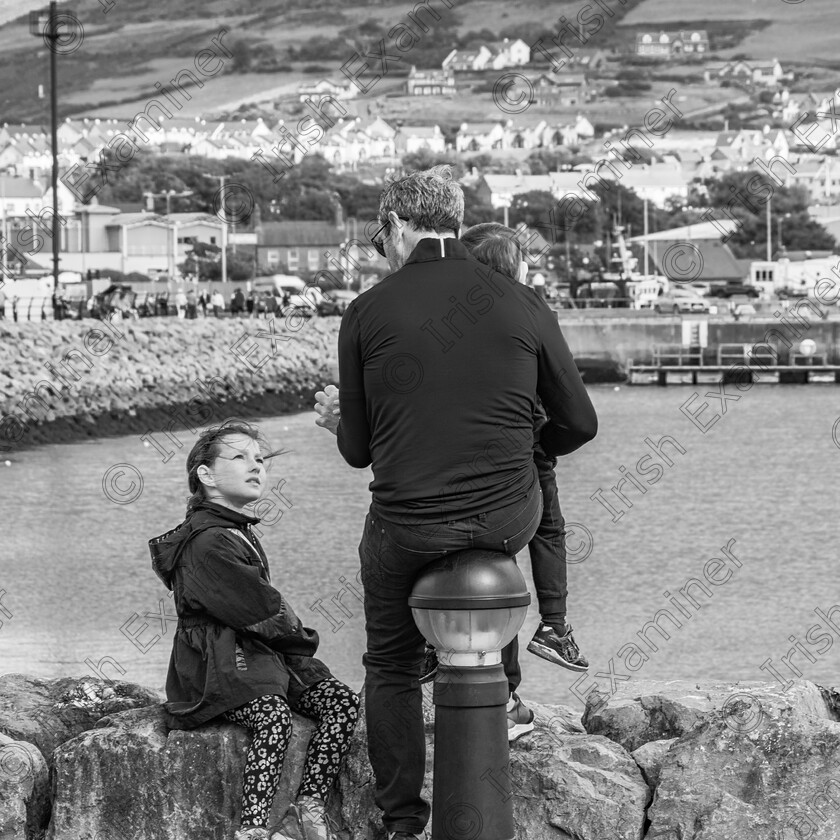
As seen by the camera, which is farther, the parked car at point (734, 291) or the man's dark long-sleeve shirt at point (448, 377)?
the parked car at point (734, 291)

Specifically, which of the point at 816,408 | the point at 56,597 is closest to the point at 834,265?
the point at 816,408

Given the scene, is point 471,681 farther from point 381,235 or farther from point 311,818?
point 381,235

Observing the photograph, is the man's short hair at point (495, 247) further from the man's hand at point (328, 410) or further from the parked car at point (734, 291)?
the parked car at point (734, 291)

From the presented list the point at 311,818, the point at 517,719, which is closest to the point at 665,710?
Answer: the point at 517,719

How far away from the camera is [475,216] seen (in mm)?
116062

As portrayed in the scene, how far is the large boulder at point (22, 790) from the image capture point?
13.5ft

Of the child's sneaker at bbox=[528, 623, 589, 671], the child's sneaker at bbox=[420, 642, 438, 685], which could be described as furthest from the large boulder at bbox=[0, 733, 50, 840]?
the child's sneaker at bbox=[528, 623, 589, 671]

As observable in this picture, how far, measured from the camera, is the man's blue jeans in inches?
143

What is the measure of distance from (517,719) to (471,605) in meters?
0.97

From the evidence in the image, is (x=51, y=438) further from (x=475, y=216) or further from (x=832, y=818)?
(x=475, y=216)

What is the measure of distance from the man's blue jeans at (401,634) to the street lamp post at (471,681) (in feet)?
0.19

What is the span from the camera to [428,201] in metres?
3.76

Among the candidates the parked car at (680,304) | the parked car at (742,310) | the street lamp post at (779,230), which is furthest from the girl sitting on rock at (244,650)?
the street lamp post at (779,230)

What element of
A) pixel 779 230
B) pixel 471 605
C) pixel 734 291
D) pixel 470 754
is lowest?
pixel 470 754
